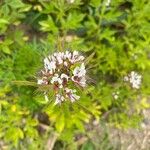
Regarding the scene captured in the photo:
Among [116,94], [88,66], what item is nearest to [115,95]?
[116,94]

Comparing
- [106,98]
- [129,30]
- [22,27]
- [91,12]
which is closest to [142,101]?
[106,98]

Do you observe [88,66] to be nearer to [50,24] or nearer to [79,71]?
[50,24]

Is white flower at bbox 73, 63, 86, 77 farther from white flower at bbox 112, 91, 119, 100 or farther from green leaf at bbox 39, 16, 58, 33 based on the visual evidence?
white flower at bbox 112, 91, 119, 100

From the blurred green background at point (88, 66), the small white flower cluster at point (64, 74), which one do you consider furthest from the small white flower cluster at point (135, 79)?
the small white flower cluster at point (64, 74)

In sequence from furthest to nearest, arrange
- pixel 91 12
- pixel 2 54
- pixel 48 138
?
pixel 48 138 → pixel 91 12 → pixel 2 54

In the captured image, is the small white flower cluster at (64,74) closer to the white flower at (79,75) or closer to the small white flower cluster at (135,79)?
the white flower at (79,75)

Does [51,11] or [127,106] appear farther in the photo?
[127,106]

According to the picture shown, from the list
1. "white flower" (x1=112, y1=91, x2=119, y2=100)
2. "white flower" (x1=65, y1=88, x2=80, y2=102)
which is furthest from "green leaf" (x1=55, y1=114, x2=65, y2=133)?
"white flower" (x1=65, y1=88, x2=80, y2=102)

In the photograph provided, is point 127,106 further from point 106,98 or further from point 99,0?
point 99,0

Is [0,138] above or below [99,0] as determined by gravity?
below
